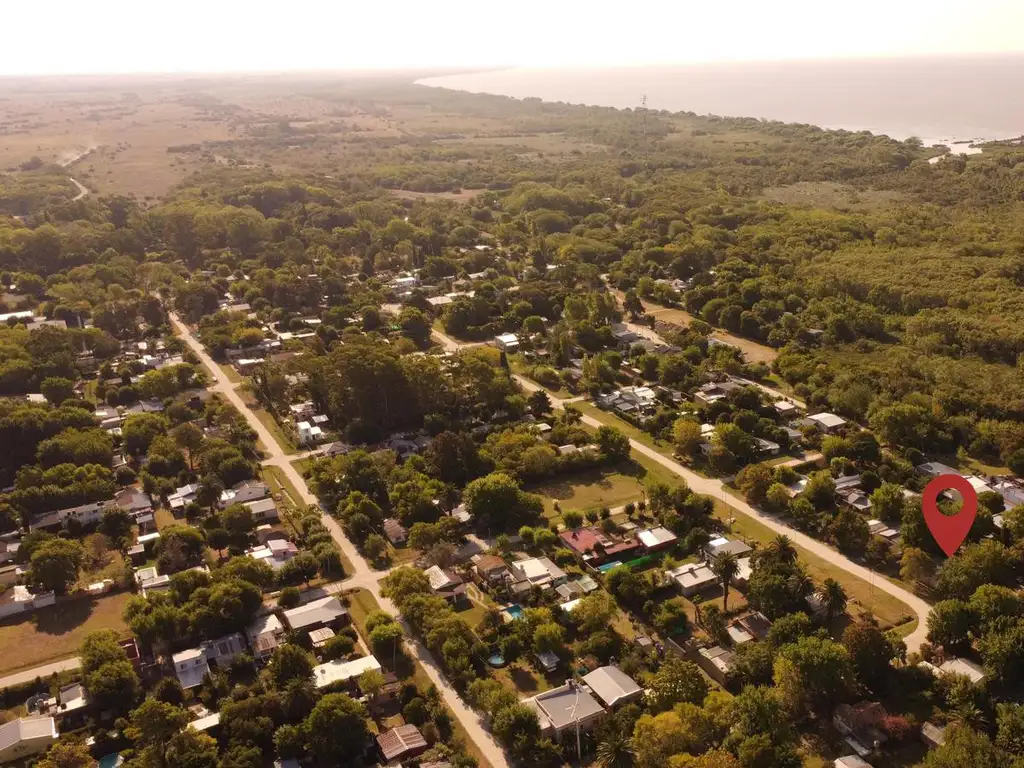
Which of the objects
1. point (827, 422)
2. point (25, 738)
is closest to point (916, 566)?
point (827, 422)

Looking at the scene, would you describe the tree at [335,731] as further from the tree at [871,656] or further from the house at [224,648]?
the tree at [871,656]

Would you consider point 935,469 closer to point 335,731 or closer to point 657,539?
point 657,539

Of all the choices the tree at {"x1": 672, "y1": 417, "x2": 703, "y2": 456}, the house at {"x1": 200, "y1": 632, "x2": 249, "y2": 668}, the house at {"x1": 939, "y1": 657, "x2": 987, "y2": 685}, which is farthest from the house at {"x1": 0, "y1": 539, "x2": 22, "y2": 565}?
the house at {"x1": 939, "y1": 657, "x2": 987, "y2": 685}

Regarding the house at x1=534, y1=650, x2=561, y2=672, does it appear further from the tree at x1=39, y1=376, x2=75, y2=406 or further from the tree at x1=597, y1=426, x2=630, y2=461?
the tree at x1=39, y1=376, x2=75, y2=406

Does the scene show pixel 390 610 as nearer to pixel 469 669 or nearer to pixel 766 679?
pixel 469 669

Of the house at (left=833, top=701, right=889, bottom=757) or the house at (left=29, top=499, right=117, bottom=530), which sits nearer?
the house at (left=833, top=701, right=889, bottom=757)

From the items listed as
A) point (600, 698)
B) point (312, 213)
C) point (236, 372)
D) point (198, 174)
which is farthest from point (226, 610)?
point (198, 174)
